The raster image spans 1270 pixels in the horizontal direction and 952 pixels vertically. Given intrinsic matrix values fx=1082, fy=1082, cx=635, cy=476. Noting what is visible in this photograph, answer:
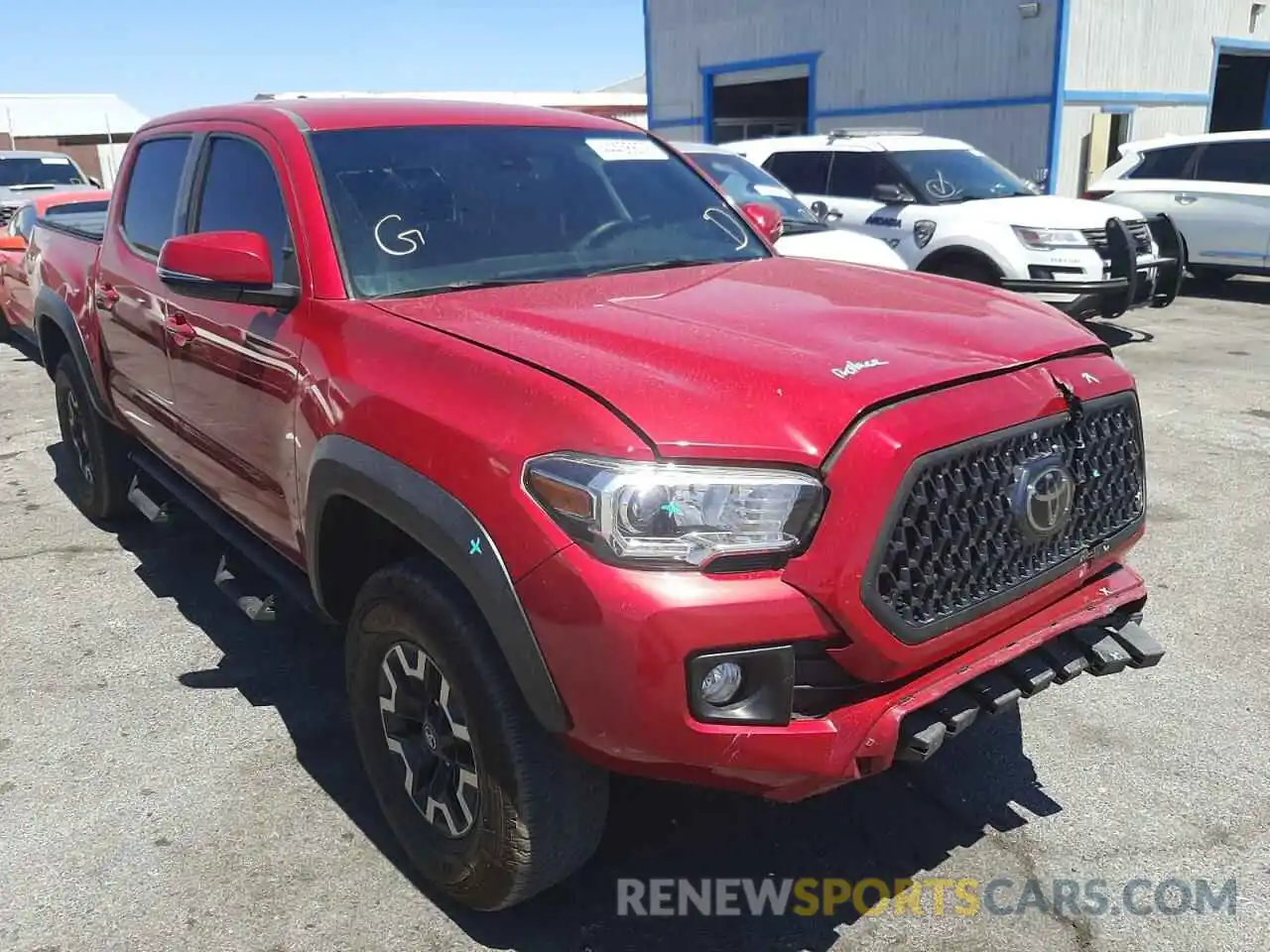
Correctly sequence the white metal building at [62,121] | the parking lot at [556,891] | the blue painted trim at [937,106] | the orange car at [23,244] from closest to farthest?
the parking lot at [556,891], the orange car at [23,244], the blue painted trim at [937,106], the white metal building at [62,121]

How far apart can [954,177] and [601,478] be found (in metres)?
8.74

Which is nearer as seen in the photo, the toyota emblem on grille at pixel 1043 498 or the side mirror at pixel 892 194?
the toyota emblem on grille at pixel 1043 498

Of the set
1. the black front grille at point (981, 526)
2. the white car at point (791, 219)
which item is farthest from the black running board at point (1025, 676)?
the white car at point (791, 219)

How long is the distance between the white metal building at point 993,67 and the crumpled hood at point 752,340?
15960 mm

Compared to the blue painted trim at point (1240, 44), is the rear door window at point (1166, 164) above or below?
below

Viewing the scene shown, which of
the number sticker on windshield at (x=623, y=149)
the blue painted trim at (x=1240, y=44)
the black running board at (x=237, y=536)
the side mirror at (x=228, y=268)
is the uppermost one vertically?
the blue painted trim at (x=1240, y=44)

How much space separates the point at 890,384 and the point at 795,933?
4.42ft

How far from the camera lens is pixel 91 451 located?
17.0ft

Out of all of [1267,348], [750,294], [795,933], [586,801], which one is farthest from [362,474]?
[1267,348]

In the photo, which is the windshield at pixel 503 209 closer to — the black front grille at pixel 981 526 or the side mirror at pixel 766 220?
the side mirror at pixel 766 220

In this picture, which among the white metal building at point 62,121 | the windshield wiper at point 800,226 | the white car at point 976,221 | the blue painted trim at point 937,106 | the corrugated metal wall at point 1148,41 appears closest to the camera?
the windshield wiper at point 800,226

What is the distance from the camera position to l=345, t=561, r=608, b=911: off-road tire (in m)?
2.28

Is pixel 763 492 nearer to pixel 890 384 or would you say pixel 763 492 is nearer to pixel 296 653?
pixel 890 384

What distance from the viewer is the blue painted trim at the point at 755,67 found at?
69.5ft
